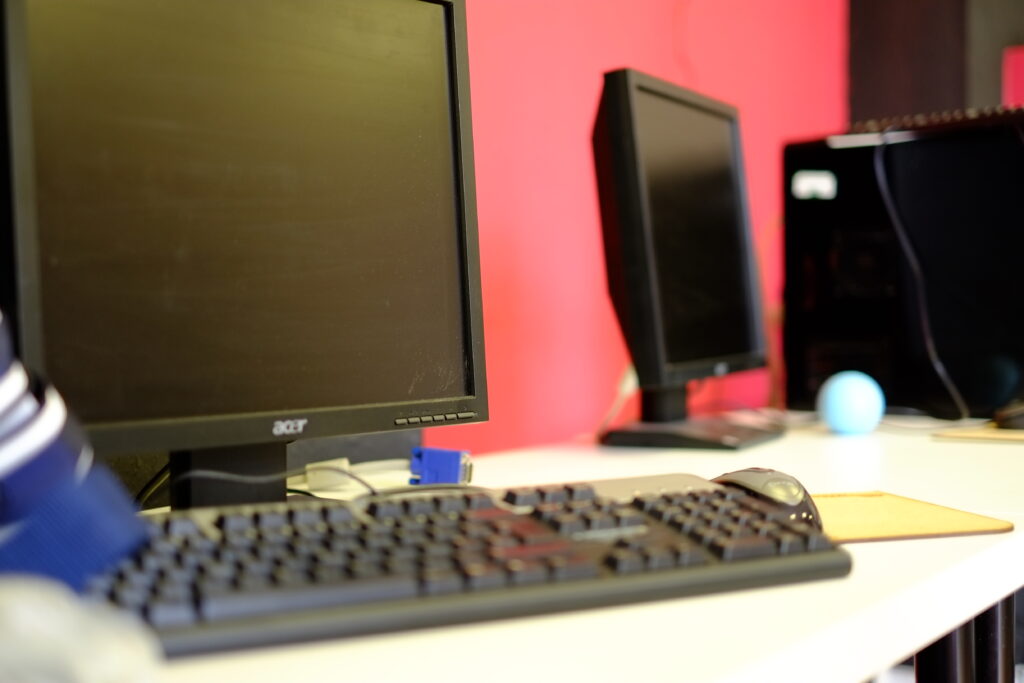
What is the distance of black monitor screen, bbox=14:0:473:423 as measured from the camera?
681 millimetres

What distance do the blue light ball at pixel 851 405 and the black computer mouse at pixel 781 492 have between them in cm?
68

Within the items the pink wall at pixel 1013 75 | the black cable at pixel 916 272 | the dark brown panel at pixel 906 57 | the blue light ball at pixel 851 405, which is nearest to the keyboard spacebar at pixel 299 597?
the blue light ball at pixel 851 405

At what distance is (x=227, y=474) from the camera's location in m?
0.74

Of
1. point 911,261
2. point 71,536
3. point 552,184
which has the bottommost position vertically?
point 71,536

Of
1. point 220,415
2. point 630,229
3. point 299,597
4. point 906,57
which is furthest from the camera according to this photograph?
point 906,57

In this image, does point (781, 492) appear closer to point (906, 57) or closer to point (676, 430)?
point (676, 430)

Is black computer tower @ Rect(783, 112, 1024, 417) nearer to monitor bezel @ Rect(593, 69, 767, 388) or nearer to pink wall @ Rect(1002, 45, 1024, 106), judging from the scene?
monitor bezel @ Rect(593, 69, 767, 388)

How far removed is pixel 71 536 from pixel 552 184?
1.04 meters

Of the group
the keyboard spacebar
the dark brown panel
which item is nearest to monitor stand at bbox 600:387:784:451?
the keyboard spacebar

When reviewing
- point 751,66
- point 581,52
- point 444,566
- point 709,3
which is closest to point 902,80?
point 751,66

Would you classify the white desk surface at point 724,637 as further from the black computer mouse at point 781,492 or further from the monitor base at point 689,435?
the monitor base at point 689,435

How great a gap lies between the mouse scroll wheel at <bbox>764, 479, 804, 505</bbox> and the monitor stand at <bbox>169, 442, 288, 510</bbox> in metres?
0.36

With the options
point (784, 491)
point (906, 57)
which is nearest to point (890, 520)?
point (784, 491)

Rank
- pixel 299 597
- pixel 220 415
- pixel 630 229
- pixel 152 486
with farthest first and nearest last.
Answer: pixel 630 229
pixel 152 486
pixel 220 415
pixel 299 597
